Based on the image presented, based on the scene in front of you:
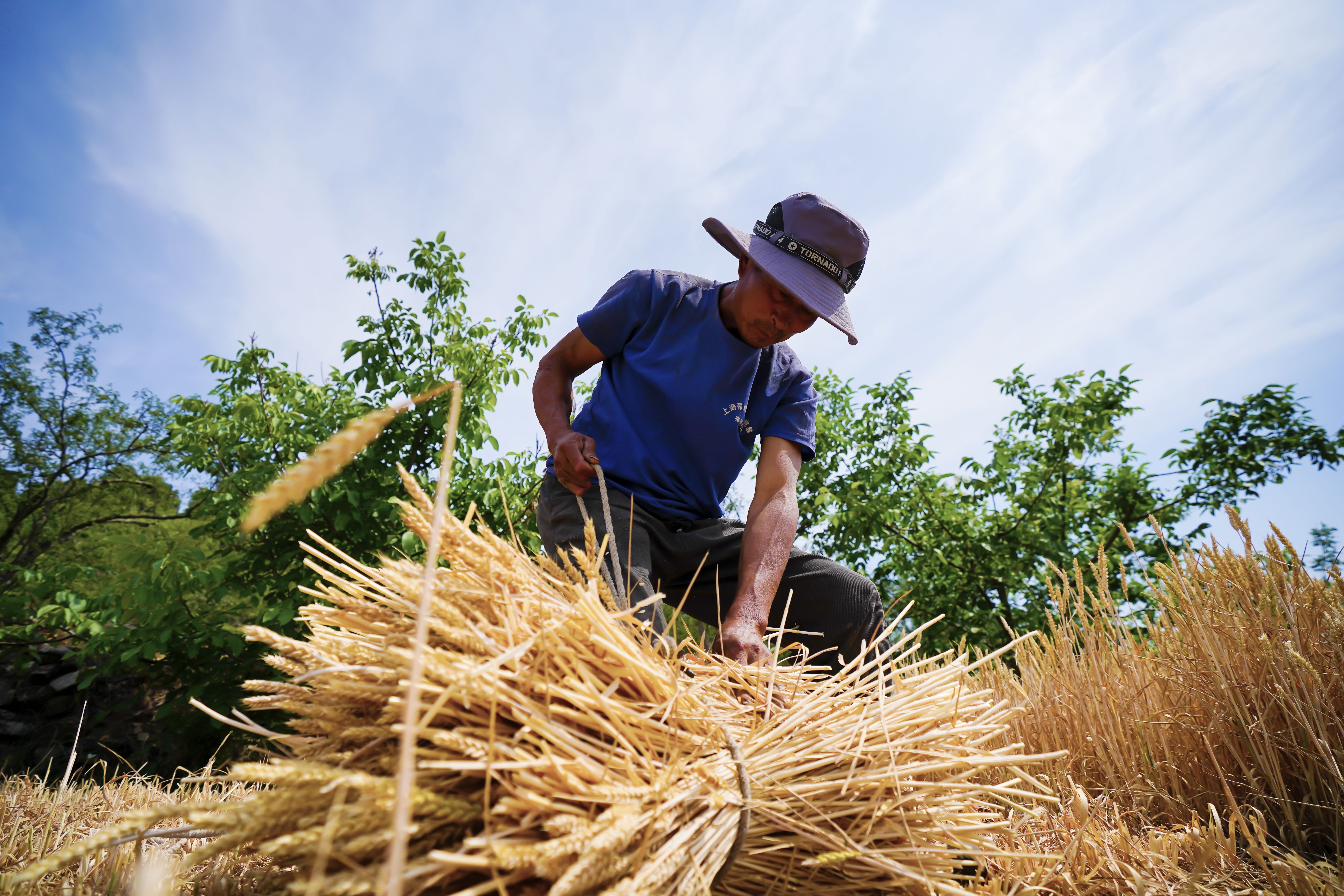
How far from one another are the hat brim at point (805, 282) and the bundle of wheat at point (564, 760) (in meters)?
1.25

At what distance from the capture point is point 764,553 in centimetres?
189

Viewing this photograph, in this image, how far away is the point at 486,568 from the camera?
887mm

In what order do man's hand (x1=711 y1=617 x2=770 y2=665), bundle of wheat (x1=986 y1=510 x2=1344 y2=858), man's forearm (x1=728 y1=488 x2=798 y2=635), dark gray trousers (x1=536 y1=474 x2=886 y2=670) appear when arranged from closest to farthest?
man's hand (x1=711 y1=617 x2=770 y2=665) → bundle of wheat (x1=986 y1=510 x2=1344 y2=858) → man's forearm (x1=728 y1=488 x2=798 y2=635) → dark gray trousers (x1=536 y1=474 x2=886 y2=670)

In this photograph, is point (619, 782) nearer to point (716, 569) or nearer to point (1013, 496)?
point (716, 569)

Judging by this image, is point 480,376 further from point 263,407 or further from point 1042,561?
point 1042,561

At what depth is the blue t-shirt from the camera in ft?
6.98

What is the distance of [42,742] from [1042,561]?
1277 centimetres

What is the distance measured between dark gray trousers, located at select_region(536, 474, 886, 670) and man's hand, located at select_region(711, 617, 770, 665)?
22cm

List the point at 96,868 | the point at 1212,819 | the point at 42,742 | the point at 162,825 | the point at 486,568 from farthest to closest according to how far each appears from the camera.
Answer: the point at 42,742
the point at 1212,819
the point at 162,825
the point at 96,868
the point at 486,568

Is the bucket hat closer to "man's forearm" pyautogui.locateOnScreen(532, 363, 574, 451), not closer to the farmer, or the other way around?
the farmer

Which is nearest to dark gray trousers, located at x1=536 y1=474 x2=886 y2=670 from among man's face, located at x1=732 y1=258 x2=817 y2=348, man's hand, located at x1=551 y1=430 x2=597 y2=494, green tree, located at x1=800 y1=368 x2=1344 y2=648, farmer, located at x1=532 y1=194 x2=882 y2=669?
farmer, located at x1=532 y1=194 x2=882 y2=669

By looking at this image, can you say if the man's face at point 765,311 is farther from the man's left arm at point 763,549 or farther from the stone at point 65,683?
the stone at point 65,683

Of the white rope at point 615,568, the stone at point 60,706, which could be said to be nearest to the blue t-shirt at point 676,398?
the white rope at point 615,568

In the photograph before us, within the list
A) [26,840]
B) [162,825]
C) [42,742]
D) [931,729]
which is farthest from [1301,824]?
[42,742]
